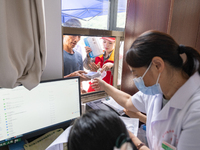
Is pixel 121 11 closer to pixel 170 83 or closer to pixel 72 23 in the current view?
pixel 72 23

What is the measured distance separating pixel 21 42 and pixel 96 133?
24.5 inches

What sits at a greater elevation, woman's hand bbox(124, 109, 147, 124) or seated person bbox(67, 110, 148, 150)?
seated person bbox(67, 110, 148, 150)

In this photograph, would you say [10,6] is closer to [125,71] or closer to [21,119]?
[21,119]

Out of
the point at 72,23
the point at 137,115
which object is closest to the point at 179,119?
the point at 137,115

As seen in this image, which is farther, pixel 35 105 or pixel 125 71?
pixel 125 71

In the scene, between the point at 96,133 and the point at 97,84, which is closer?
the point at 96,133

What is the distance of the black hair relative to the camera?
726 mm

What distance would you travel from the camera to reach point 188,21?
1.21 meters

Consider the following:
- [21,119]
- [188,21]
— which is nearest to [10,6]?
[21,119]

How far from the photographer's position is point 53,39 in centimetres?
108

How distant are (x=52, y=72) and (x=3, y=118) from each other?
1.51 feet

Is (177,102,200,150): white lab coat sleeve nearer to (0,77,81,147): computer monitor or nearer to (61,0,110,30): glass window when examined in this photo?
(0,77,81,147): computer monitor

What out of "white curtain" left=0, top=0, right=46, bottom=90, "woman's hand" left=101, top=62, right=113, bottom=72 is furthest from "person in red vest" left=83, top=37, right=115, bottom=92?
"white curtain" left=0, top=0, right=46, bottom=90

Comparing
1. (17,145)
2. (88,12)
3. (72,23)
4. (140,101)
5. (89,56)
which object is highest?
(88,12)
